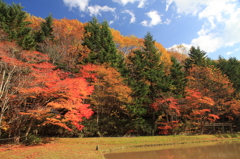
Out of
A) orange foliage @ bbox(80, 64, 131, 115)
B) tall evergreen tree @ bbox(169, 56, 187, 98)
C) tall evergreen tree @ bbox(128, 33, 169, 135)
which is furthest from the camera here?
tall evergreen tree @ bbox(169, 56, 187, 98)

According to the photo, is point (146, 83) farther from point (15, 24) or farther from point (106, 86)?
point (15, 24)

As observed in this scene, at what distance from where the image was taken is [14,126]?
A: 1204 cm

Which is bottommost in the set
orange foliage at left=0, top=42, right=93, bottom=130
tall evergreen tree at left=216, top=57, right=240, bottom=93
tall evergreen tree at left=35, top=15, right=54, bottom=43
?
orange foliage at left=0, top=42, right=93, bottom=130

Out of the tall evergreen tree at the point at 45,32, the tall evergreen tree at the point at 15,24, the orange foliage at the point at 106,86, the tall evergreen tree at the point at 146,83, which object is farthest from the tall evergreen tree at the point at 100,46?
the tall evergreen tree at the point at 15,24

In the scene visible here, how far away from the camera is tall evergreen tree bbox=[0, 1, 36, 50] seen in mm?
16047

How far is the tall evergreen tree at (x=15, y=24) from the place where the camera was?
52.6ft

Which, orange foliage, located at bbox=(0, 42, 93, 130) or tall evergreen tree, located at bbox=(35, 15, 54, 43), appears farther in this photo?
tall evergreen tree, located at bbox=(35, 15, 54, 43)

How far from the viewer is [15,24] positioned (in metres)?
17.6

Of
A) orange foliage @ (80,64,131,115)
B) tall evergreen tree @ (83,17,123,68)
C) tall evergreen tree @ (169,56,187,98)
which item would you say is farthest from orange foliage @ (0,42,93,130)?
tall evergreen tree @ (169,56,187,98)

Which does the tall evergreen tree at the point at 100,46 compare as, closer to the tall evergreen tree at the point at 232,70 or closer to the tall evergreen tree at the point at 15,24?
the tall evergreen tree at the point at 15,24

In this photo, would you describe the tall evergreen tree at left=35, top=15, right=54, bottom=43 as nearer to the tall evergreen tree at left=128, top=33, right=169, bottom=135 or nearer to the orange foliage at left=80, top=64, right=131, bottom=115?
the orange foliage at left=80, top=64, right=131, bottom=115

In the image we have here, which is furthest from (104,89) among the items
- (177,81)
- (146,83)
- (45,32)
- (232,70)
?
(232,70)

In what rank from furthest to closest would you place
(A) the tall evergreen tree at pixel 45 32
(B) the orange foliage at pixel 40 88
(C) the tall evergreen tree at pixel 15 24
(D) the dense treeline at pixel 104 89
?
(A) the tall evergreen tree at pixel 45 32 → (C) the tall evergreen tree at pixel 15 24 → (D) the dense treeline at pixel 104 89 → (B) the orange foliage at pixel 40 88

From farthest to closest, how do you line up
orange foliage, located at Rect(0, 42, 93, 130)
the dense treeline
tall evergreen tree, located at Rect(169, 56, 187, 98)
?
tall evergreen tree, located at Rect(169, 56, 187, 98), the dense treeline, orange foliage, located at Rect(0, 42, 93, 130)
